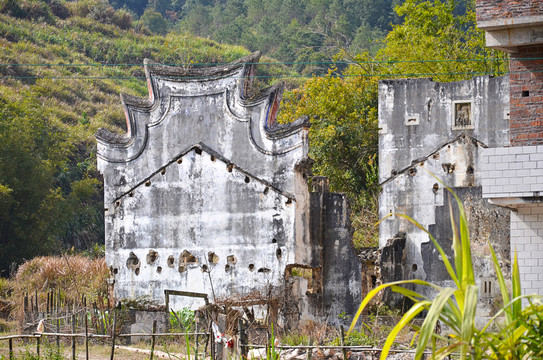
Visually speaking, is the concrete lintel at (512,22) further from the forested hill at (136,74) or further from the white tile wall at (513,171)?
the forested hill at (136,74)

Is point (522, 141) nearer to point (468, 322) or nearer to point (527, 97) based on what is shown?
point (527, 97)

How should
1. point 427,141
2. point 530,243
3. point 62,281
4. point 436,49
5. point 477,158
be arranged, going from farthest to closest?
point 436,49 → point 427,141 → point 477,158 → point 62,281 → point 530,243

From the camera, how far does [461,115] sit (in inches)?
1022

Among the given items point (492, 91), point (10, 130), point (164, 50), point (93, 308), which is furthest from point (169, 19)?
point (93, 308)

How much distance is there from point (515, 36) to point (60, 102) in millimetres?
36210

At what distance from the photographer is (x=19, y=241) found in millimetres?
28688

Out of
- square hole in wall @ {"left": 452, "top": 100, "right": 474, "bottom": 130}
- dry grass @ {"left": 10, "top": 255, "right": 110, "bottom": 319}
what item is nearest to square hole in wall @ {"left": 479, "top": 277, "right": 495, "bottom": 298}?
square hole in wall @ {"left": 452, "top": 100, "right": 474, "bottom": 130}

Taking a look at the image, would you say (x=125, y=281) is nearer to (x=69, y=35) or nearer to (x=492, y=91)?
(x=492, y=91)

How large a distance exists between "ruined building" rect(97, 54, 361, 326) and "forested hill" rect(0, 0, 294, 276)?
309 inches

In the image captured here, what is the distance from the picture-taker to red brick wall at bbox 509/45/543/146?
14641 millimetres

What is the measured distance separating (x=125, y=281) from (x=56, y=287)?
381cm

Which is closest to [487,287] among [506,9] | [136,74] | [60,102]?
[506,9]

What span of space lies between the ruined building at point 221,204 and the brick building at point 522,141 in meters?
5.64

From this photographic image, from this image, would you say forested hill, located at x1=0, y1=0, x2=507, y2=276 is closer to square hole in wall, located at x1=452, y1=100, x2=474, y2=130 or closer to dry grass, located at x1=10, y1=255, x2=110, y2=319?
dry grass, located at x1=10, y1=255, x2=110, y2=319
